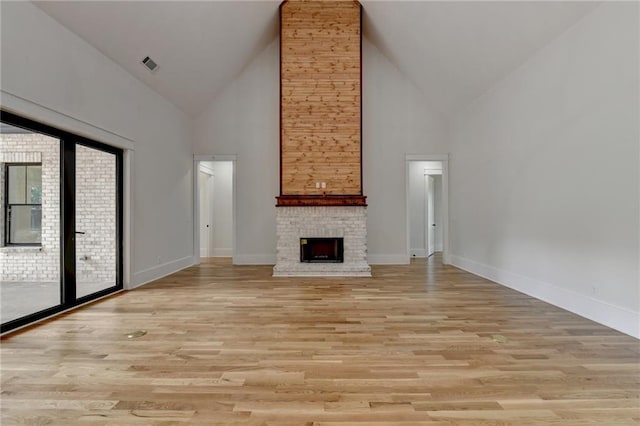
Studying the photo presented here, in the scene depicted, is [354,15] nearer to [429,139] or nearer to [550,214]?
[429,139]

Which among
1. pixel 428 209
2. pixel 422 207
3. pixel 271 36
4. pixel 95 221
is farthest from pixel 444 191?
pixel 95 221

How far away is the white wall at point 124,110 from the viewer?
3096mm

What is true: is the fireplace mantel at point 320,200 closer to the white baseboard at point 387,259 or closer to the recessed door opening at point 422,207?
the white baseboard at point 387,259

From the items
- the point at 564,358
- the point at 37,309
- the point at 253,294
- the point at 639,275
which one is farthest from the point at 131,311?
the point at 639,275

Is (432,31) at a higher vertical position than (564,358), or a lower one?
higher

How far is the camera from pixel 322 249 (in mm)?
6230

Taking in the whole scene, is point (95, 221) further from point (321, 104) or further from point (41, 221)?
point (321, 104)

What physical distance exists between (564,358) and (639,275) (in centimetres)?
118

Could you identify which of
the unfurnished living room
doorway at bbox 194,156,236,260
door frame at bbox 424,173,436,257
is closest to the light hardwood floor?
the unfurnished living room

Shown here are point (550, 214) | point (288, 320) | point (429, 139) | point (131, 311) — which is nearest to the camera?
point (288, 320)

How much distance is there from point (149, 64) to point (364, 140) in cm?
433

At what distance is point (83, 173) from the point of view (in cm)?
423

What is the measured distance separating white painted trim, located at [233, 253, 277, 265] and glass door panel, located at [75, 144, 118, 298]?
278 cm

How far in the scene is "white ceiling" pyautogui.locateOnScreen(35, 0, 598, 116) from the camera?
379cm
